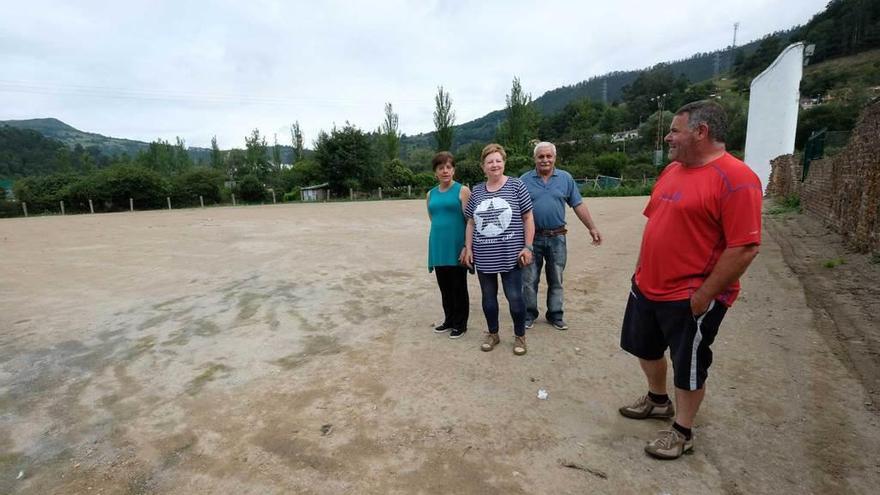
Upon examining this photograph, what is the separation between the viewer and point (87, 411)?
2.61 metres

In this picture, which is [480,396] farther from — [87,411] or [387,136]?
[387,136]

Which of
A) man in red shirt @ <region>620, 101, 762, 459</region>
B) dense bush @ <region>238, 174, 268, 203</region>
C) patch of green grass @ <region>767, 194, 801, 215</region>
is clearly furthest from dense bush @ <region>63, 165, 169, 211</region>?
man in red shirt @ <region>620, 101, 762, 459</region>

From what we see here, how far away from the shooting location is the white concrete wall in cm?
1448

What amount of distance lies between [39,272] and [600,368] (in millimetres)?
8212

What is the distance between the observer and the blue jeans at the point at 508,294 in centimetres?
312

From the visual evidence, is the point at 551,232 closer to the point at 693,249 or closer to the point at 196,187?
the point at 693,249

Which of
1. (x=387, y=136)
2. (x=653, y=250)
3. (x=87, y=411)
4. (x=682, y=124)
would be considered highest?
(x=387, y=136)

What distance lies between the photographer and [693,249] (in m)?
1.86

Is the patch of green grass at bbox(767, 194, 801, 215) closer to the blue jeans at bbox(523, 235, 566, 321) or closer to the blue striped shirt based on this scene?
the blue jeans at bbox(523, 235, 566, 321)

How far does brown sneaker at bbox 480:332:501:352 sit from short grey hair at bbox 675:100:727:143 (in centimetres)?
207

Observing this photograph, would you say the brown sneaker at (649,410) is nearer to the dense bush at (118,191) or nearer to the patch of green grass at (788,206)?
the patch of green grass at (788,206)

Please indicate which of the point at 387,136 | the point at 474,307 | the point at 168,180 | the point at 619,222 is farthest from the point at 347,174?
the point at 474,307

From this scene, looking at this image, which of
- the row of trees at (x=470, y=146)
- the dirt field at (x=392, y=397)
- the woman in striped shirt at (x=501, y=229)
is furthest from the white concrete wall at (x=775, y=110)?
the woman in striped shirt at (x=501, y=229)

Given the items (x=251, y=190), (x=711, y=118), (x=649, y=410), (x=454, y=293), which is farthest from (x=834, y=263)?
(x=251, y=190)
